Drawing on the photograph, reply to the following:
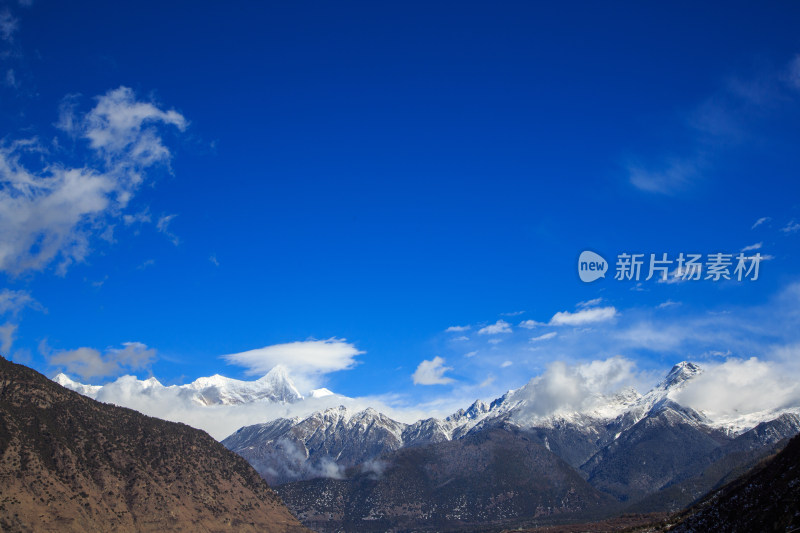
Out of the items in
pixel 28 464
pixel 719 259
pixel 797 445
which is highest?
pixel 719 259

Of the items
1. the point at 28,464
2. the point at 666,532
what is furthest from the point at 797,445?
the point at 28,464

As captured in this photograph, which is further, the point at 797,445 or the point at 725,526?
the point at 797,445

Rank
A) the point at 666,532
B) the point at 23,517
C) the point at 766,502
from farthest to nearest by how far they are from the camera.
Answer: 1. the point at 23,517
2. the point at 666,532
3. the point at 766,502

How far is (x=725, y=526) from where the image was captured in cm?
8625

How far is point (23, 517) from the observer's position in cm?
18012

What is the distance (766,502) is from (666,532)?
3267 cm

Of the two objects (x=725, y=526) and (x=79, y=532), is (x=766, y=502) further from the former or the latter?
(x=79, y=532)

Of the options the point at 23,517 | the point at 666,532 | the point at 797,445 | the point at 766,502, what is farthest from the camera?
the point at 23,517

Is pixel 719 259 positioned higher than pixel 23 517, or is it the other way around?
pixel 719 259

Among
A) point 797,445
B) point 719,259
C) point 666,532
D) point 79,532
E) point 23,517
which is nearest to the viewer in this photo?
point 797,445

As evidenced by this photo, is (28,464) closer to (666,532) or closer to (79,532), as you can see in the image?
(79,532)

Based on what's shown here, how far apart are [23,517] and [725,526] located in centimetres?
18503

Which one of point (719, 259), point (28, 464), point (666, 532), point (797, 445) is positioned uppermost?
point (719, 259)

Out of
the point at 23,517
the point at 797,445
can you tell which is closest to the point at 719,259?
the point at 797,445
